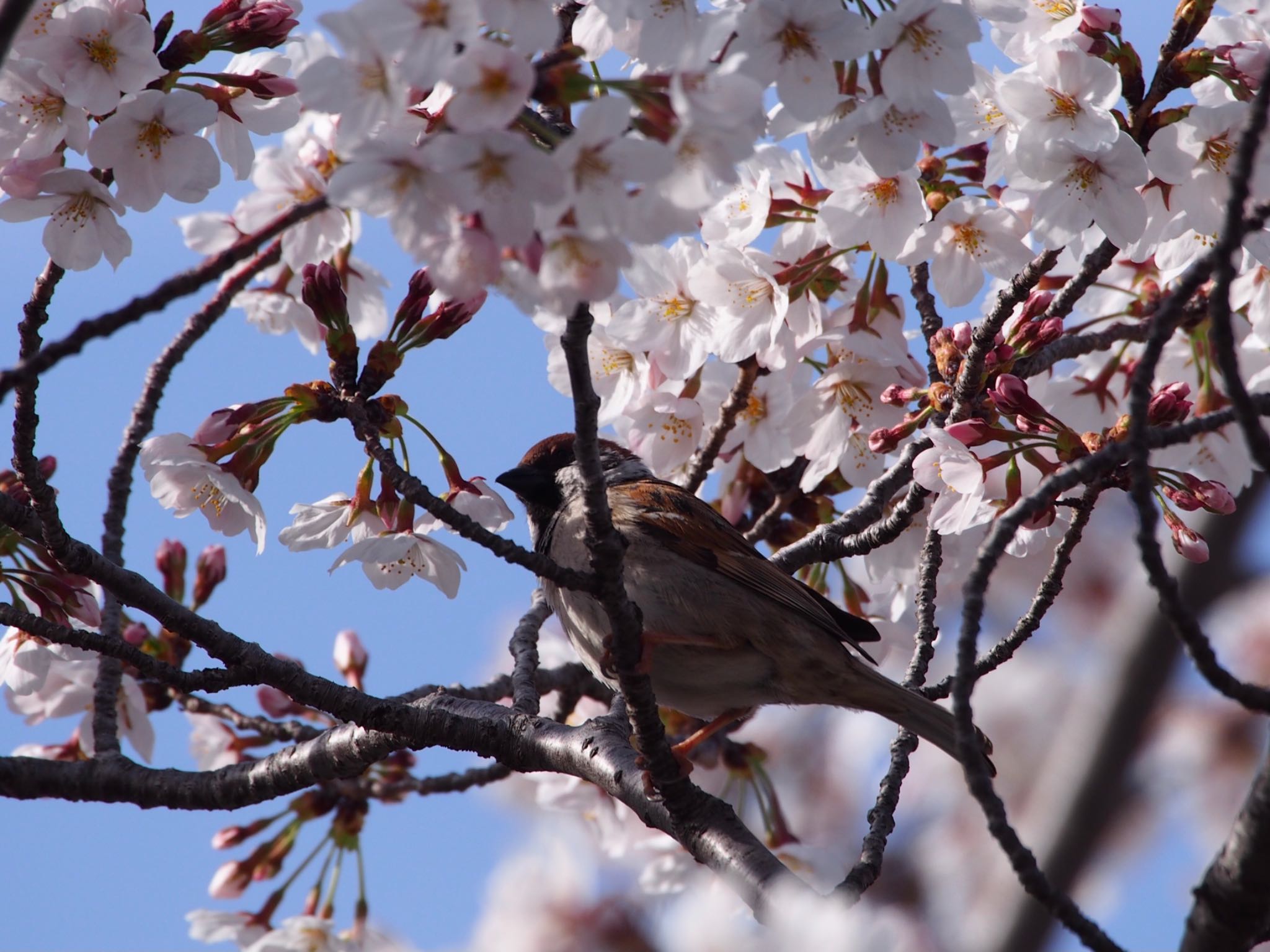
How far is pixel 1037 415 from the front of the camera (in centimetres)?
296

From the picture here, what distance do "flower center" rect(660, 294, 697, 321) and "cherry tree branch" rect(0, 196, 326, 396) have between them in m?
1.95

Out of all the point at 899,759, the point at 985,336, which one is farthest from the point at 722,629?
the point at 985,336

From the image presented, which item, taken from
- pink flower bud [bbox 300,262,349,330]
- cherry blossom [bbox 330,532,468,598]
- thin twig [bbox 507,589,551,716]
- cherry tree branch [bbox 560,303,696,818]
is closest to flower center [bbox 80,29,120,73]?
pink flower bud [bbox 300,262,349,330]

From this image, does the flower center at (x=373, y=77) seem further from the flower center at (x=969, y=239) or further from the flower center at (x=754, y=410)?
the flower center at (x=754, y=410)

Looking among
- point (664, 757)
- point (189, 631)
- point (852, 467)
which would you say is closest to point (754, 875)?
point (664, 757)

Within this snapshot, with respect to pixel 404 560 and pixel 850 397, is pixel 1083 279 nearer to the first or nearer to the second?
pixel 850 397

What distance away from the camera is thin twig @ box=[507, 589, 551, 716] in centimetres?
308

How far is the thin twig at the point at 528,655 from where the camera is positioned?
3.08m

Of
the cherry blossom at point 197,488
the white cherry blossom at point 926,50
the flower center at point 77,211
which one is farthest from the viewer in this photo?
the cherry blossom at point 197,488

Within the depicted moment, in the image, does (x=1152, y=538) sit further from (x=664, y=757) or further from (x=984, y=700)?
(x=984, y=700)

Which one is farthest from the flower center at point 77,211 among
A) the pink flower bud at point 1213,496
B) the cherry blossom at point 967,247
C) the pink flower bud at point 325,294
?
the pink flower bud at point 1213,496

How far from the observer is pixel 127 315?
1.73m

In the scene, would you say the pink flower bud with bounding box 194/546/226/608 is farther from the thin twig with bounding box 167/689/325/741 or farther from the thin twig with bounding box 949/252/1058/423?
the thin twig with bounding box 949/252/1058/423

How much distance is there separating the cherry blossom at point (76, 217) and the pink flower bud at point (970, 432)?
2005mm
